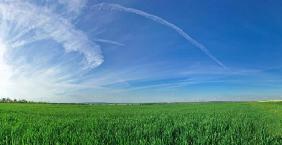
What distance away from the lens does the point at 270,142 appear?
37.6ft

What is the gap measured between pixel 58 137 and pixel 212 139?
440 centimetres

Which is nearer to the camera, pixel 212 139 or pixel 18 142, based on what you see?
pixel 18 142

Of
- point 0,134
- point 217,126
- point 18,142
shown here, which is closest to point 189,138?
point 217,126

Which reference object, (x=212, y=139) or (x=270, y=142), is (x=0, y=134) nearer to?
(x=212, y=139)

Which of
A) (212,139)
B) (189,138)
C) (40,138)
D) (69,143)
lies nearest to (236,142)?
(212,139)

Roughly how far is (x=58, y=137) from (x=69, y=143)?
0.77 metres

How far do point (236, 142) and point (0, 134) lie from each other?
705cm

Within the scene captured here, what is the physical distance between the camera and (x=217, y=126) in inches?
551

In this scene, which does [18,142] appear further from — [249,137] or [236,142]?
[249,137]

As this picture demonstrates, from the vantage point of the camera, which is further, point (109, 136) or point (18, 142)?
point (109, 136)

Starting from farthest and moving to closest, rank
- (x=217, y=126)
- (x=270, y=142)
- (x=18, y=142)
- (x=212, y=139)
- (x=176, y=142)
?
(x=217, y=126) → (x=270, y=142) → (x=212, y=139) → (x=176, y=142) → (x=18, y=142)

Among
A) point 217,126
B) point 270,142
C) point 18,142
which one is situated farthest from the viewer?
point 217,126

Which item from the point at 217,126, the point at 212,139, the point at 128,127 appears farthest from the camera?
the point at 217,126

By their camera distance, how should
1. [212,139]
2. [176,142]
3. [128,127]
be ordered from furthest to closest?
1. [128,127]
2. [212,139]
3. [176,142]
